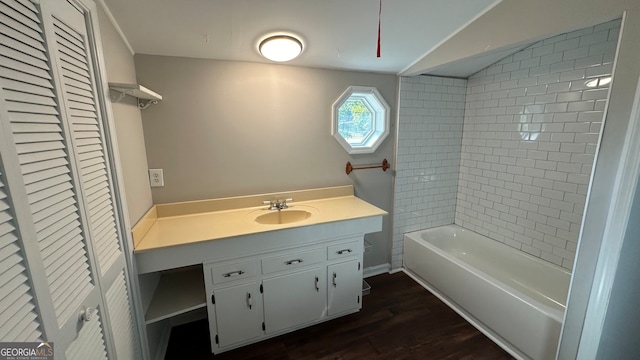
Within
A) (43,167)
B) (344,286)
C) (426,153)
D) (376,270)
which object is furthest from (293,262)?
(426,153)

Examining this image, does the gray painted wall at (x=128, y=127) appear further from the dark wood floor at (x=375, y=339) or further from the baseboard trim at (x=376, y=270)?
the baseboard trim at (x=376, y=270)

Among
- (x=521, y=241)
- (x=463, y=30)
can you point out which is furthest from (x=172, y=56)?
(x=521, y=241)

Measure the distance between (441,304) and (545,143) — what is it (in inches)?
62.1

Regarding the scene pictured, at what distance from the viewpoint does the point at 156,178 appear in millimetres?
1768

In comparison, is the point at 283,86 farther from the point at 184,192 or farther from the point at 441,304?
the point at 441,304

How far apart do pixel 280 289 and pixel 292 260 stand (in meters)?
0.21

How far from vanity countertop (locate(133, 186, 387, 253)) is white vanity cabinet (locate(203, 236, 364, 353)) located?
0.18 meters

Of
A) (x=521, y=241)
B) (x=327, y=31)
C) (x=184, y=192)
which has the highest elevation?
(x=327, y=31)

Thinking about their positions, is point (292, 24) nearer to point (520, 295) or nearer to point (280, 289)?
point (280, 289)

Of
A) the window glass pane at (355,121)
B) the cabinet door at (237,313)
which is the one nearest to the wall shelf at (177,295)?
the cabinet door at (237,313)

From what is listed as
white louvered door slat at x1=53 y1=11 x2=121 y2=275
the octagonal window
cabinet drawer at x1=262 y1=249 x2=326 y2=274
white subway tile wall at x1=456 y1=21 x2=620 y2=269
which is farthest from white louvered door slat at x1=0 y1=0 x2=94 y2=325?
white subway tile wall at x1=456 y1=21 x2=620 y2=269

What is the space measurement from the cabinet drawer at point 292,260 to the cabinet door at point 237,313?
0.15 meters

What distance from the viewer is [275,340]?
5.99 ft

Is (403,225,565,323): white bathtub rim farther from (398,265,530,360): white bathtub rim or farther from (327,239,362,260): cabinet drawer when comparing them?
(327,239,362,260): cabinet drawer
